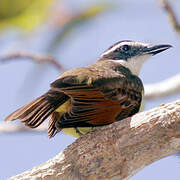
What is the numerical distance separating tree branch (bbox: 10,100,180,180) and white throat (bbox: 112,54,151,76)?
1544 millimetres

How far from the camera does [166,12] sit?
218 inches

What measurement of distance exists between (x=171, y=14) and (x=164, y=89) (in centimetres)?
120

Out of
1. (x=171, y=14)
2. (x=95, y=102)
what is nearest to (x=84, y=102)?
(x=95, y=102)

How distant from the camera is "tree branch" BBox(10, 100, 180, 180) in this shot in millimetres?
3811

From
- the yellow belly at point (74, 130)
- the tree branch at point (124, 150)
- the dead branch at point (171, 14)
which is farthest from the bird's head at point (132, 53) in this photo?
the tree branch at point (124, 150)

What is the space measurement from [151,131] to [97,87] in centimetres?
75

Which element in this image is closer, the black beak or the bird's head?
the black beak

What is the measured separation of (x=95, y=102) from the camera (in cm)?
424

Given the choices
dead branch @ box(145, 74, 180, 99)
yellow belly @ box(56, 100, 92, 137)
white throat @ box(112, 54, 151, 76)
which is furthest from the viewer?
dead branch @ box(145, 74, 180, 99)

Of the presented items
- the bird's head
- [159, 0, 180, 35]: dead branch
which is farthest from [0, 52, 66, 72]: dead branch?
[159, 0, 180, 35]: dead branch

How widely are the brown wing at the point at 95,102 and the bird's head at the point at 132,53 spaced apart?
90 cm

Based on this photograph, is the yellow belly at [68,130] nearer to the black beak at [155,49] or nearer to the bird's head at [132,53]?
the bird's head at [132,53]

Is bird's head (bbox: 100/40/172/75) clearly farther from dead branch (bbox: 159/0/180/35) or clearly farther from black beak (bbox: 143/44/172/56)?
dead branch (bbox: 159/0/180/35)

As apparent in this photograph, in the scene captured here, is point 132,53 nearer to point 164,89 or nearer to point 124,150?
point 164,89
